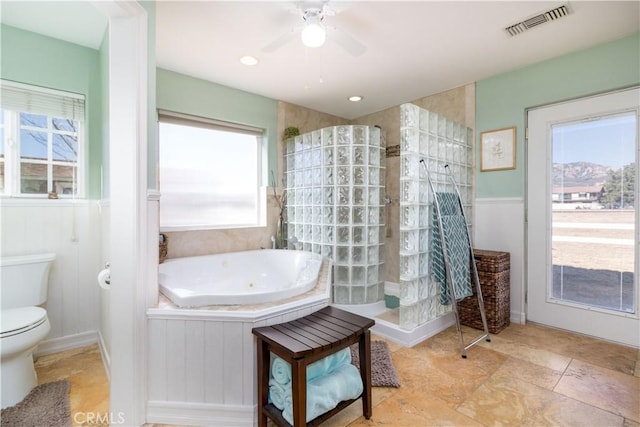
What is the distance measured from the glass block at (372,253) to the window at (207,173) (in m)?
1.23

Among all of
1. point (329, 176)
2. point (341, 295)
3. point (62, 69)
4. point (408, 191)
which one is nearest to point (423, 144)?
point (408, 191)

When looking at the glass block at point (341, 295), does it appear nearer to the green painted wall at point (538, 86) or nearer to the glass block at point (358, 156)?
the glass block at point (358, 156)

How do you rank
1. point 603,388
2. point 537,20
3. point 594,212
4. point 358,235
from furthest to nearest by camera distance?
1. point 358,235
2. point 594,212
3. point 537,20
4. point 603,388

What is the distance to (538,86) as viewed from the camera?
99.7 inches

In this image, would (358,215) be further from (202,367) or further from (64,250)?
(64,250)

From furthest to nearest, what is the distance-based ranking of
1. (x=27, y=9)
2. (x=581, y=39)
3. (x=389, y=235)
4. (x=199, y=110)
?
(x=389, y=235) → (x=199, y=110) → (x=581, y=39) → (x=27, y=9)

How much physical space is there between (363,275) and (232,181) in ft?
5.47

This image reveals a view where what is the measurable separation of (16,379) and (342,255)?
7.53 feet

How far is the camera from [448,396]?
169cm

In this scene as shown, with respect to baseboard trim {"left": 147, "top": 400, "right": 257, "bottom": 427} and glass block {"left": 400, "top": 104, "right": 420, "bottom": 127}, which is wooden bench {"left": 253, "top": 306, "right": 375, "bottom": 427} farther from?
glass block {"left": 400, "top": 104, "right": 420, "bottom": 127}

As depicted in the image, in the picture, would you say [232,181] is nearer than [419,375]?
No

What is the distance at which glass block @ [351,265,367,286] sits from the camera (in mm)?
2820

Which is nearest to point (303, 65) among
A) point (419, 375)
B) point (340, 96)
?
point (340, 96)

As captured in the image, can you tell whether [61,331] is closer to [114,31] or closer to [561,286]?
[114,31]
